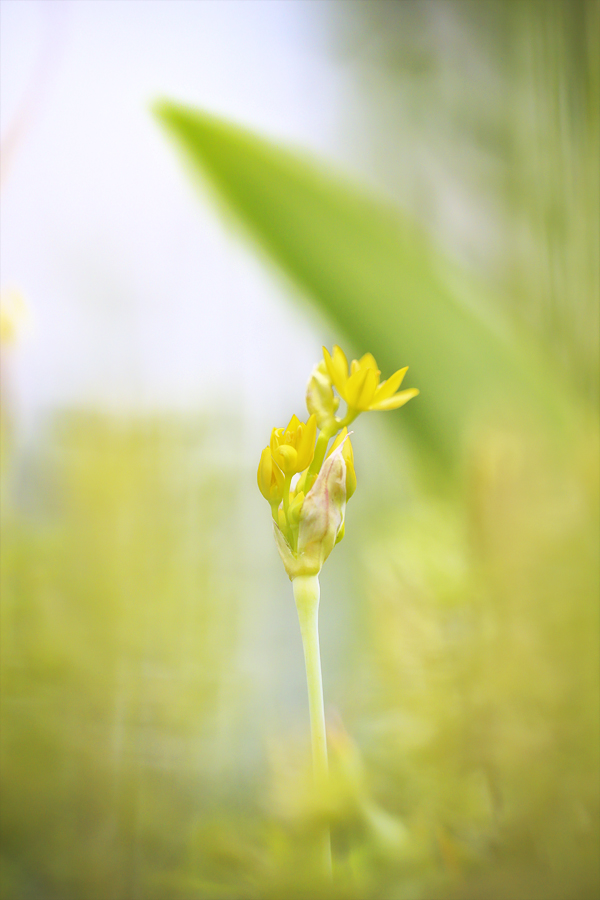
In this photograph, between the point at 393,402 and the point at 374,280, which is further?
the point at 374,280

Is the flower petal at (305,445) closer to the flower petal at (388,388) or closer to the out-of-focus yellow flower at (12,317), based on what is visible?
the flower petal at (388,388)

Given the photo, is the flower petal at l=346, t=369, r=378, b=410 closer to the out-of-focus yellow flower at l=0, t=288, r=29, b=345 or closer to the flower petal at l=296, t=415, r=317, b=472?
the flower petal at l=296, t=415, r=317, b=472

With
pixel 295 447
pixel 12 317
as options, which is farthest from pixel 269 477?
pixel 12 317

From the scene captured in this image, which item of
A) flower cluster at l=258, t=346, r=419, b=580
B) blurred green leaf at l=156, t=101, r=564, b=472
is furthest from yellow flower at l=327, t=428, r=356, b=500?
blurred green leaf at l=156, t=101, r=564, b=472

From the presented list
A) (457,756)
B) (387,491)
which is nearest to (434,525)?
(457,756)

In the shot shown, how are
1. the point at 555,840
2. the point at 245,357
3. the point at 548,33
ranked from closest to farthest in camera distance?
1. the point at 555,840
2. the point at 548,33
3. the point at 245,357

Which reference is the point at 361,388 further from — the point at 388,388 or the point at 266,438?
the point at 266,438

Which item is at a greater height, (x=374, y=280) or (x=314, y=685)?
(x=374, y=280)

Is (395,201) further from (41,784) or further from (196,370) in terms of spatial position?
(41,784)
